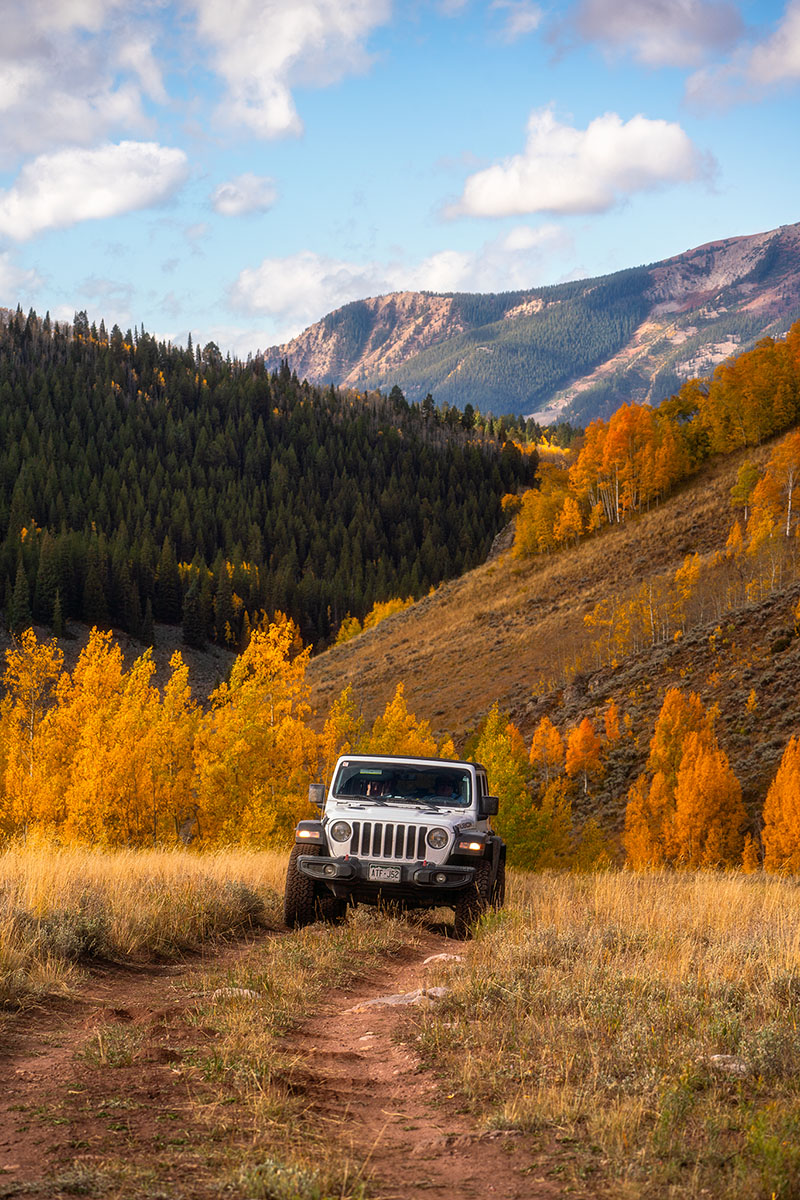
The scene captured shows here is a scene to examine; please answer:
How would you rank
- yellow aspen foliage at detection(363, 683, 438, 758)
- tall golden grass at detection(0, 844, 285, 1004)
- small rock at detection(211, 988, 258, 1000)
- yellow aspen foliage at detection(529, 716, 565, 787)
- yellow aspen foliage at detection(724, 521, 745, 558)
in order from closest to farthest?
small rock at detection(211, 988, 258, 1000)
tall golden grass at detection(0, 844, 285, 1004)
yellow aspen foliage at detection(363, 683, 438, 758)
yellow aspen foliage at detection(529, 716, 565, 787)
yellow aspen foliage at detection(724, 521, 745, 558)

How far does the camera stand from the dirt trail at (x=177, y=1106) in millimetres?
4223

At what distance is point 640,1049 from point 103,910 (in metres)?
6.53

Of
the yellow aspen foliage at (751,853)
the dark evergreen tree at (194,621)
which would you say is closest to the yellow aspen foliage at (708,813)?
the yellow aspen foliage at (751,853)

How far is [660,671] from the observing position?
202 feet

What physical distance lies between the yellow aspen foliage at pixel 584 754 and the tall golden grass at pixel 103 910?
43359 millimetres

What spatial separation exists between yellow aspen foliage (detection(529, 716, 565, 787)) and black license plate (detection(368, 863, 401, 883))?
1826 inches

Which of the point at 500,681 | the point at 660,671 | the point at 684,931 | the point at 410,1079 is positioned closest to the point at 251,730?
the point at 684,931

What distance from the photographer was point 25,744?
34.7 metres

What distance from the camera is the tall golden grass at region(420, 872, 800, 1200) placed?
4336mm

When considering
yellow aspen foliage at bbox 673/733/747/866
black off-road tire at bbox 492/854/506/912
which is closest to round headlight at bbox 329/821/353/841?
black off-road tire at bbox 492/854/506/912

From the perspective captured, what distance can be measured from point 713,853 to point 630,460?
208 ft

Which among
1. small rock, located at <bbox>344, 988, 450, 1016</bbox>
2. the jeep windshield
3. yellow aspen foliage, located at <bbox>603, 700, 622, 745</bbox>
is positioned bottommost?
→ yellow aspen foliage, located at <bbox>603, 700, 622, 745</bbox>

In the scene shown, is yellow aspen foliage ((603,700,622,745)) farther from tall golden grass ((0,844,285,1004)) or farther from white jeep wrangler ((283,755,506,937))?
white jeep wrangler ((283,755,506,937))

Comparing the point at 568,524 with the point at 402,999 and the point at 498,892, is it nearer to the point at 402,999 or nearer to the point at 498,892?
the point at 498,892
